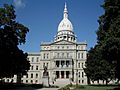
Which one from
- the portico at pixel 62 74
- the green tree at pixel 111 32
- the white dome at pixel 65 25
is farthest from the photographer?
the white dome at pixel 65 25

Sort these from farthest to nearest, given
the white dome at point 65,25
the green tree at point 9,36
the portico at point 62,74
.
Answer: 1. the white dome at point 65,25
2. the portico at point 62,74
3. the green tree at point 9,36

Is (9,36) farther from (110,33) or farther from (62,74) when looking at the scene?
(62,74)

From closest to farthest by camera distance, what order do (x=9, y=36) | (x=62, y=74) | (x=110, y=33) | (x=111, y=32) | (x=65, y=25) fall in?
(x=111, y=32), (x=110, y=33), (x=9, y=36), (x=62, y=74), (x=65, y=25)

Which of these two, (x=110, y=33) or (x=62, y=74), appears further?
(x=62, y=74)

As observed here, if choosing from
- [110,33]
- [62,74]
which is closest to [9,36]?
[110,33]

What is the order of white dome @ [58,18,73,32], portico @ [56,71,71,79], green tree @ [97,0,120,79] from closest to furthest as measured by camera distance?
green tree @ [97,0,120,79], portico @ [56,71,71,79], white dome @ [58,18,73,32]

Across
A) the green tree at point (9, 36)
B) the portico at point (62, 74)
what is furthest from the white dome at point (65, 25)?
the green tree at point (9, 36)

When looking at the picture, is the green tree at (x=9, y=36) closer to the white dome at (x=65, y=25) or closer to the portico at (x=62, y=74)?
the portico at (x=62, y=74)

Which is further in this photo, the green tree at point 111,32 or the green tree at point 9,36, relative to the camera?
the green tree at point 9,36

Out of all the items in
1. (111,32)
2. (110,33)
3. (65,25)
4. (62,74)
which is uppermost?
(65,25)

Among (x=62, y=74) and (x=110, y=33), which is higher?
(x=110, y=33)

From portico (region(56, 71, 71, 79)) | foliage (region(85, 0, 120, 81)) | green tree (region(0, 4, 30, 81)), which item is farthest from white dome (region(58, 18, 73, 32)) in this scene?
foliage (region(85, 0, 120, 81))

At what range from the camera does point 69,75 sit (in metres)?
122

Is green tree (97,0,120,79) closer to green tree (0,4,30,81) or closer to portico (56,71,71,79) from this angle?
green tree (0,4,30,81)
